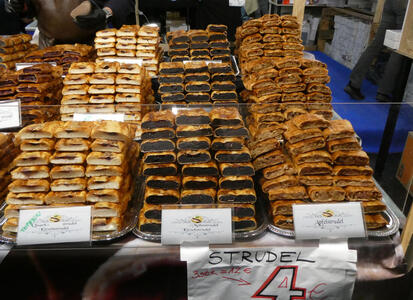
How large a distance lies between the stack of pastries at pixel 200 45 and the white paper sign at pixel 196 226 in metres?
2.35

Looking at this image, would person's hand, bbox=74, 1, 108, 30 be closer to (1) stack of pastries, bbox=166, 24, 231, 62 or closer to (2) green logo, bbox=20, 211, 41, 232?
(1) stack of pastries, bbox=166, 24, 231, 62

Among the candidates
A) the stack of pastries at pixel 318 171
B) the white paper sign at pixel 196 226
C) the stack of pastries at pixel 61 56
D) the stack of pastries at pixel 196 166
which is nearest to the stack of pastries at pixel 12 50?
the stack of pastries at pixel 61 56

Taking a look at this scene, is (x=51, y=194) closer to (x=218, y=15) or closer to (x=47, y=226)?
(x=47, y=226)

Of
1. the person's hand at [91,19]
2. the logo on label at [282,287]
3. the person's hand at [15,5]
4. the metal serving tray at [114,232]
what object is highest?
the person's hand at [15,5]

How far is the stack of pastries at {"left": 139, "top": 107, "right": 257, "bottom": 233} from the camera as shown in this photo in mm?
1685

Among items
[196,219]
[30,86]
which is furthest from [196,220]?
[30,86]

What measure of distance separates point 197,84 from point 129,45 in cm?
122

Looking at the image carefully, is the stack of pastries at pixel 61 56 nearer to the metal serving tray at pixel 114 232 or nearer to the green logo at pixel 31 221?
the metal serving tray at pixel 114 232

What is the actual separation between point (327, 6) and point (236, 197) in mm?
8537

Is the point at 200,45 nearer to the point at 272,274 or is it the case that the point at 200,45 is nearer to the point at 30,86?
the point at 30,86

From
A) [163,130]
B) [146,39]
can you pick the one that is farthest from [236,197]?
[146,39]

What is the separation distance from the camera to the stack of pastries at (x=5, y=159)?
1.92 meters

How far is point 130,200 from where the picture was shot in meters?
1.92

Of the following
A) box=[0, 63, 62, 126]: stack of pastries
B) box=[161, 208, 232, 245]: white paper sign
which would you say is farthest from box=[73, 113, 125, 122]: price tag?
box=[161, 208, 232, 245]: white paper sign
